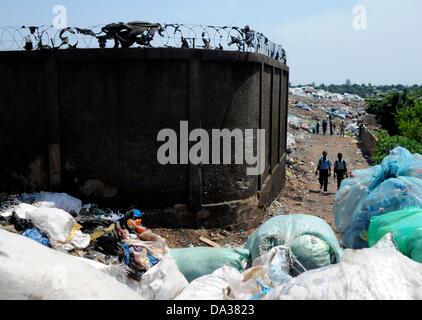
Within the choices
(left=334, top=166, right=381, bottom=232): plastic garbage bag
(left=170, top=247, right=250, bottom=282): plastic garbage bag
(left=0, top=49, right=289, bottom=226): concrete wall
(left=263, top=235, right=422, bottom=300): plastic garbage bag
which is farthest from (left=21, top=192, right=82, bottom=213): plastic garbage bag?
(left=263, top=235, right=422, bottom=300): plastic garbage bag

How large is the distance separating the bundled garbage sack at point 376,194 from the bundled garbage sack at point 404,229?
0.87 feet

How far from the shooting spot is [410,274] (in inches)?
104

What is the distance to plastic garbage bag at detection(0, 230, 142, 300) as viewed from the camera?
8.17 feet

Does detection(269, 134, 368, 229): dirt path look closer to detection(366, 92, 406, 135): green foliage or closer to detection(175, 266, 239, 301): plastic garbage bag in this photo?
detection(366, 92, 406, 135): green foliage

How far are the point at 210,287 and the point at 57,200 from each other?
211 inches

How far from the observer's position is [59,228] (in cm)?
466

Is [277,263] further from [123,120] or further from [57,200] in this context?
[57,200]

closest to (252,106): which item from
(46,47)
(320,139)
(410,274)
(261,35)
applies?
(261,35)

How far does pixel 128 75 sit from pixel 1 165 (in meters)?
2.95

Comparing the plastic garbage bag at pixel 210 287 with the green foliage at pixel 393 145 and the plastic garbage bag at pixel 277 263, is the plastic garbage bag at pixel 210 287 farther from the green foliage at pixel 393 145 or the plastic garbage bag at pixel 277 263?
the green foliage at pixel 393 145

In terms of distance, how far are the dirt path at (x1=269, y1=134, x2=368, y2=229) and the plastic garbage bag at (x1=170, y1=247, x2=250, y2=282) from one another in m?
5.40

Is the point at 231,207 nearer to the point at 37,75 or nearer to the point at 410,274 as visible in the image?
the point at 37,75

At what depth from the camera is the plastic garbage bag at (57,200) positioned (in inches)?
301

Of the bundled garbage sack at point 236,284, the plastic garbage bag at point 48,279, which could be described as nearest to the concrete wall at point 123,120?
the bundled garbage sack at point 236,284
